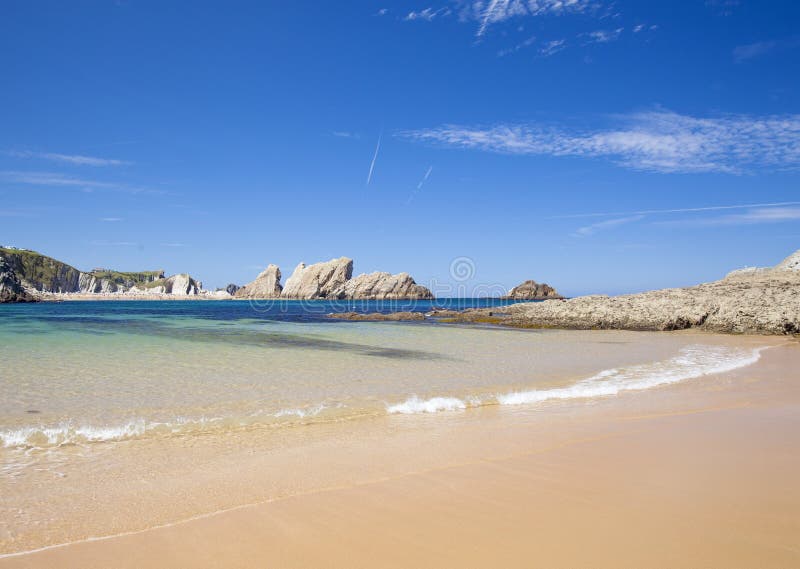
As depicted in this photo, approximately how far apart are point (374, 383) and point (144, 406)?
17.6 ft

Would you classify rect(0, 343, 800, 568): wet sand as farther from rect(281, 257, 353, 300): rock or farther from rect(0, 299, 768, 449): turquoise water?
rect(281, 257, 353, 300): rock

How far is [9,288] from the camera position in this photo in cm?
10225

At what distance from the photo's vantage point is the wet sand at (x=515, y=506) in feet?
12.4

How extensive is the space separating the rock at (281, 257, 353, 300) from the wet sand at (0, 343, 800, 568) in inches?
6437

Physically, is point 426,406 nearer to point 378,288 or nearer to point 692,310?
point 692,310

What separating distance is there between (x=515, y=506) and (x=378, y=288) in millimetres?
163251

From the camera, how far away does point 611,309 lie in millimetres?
36906

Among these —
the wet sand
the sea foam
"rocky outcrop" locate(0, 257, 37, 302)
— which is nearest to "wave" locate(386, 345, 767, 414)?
the sea foam

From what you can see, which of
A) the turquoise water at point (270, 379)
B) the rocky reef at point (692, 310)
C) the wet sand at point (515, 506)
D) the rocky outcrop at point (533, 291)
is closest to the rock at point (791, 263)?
the rocky reef at point (692, 310)

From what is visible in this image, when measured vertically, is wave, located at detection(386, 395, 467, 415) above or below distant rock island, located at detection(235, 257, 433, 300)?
below

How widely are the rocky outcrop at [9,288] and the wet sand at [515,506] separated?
411 ft

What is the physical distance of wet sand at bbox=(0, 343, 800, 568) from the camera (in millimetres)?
3789

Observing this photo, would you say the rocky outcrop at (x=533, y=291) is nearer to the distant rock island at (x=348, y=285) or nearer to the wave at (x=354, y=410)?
the distant rock island at (x=348, y=285)

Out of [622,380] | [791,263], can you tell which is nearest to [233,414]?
[622,380]
